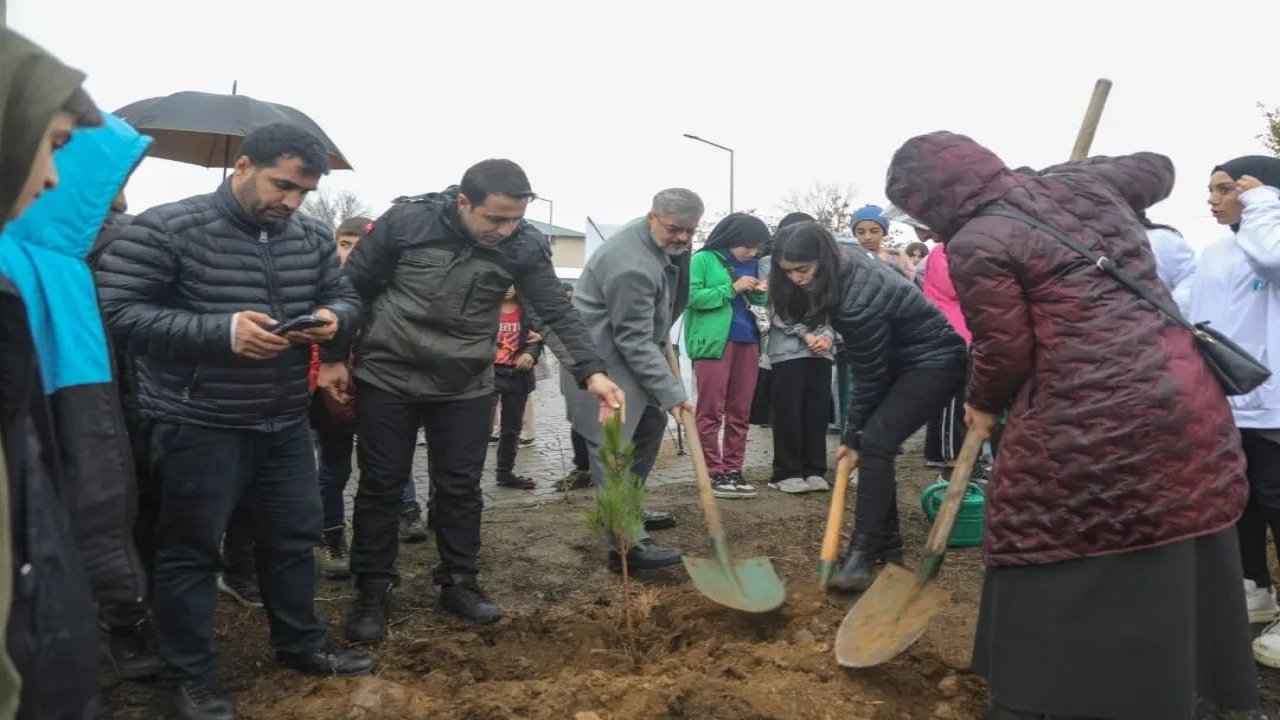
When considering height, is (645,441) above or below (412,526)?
above

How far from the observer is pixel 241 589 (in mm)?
4328

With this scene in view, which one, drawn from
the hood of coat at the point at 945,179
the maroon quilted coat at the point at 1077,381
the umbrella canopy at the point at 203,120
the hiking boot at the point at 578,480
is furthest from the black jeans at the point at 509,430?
the maroon quilted coat at the point at 1077,381

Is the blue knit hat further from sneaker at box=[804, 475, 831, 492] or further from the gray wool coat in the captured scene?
the gray wool coat

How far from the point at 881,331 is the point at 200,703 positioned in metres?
3.14

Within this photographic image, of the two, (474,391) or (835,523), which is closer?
(474,391)

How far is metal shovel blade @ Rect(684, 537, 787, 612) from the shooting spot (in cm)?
388

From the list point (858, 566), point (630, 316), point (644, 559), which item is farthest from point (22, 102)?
point (858, 566)

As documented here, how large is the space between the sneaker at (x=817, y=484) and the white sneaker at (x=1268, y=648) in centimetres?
329

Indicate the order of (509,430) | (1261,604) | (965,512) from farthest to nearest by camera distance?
(509,430)
(965,512)
(1261,604)

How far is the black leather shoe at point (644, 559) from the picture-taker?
4.79 meters

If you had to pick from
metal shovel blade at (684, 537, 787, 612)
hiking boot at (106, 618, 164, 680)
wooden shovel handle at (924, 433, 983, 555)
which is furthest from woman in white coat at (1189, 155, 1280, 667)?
hiking boot at (106, 618, 164, 680)

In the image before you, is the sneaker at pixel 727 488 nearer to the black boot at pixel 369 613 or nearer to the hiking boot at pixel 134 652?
the black boot at pixel 369 613

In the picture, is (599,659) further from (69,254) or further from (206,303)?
(69,254)

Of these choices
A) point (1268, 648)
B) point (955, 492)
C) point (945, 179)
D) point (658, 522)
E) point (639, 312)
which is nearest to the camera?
point (945, 179)
